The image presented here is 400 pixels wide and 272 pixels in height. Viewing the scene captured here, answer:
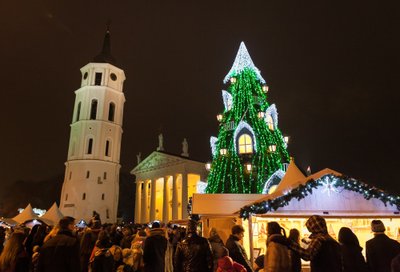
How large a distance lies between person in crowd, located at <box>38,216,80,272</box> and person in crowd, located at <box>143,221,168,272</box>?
2.08 metres

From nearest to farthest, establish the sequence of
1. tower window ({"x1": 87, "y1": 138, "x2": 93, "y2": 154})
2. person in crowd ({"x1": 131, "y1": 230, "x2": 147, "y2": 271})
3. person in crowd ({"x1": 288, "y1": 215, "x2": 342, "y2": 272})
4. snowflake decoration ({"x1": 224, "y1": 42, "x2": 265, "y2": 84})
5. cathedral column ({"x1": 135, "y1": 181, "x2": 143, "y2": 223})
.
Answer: person in crowd ({"x1": 288, "y1": 215, "x2": 342, "y2": 272}) → person in crowd ({"x1": 131, "y1": 230, "x2": 147, "y2": 271}) → snowflake decoration ({"x1": 224, "y1": 42, "x2": 265, "y2": 84}) → tower window ({"x1": 87, "y1": 138, "x2": 93, "y2": 154}) → cathedral column ({"x1": 135, "y1": 181, "x2": 143, "y2": 223})

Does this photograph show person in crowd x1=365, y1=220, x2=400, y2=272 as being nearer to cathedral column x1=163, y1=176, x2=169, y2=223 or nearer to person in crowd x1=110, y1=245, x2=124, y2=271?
person in crowd x1=110, y1=245, x2=124, y2=271

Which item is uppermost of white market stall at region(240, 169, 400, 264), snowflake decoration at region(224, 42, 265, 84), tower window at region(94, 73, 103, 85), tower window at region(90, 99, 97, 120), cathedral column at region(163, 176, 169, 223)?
tower window at region(94, 73, 103, 85)

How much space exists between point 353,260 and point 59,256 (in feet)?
16.0

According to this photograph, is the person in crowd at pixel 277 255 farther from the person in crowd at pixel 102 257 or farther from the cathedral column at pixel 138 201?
the cathedral column at pixel 138 201

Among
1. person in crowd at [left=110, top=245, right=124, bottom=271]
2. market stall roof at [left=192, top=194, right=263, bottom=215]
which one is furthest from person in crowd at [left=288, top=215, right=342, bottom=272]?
market stall roof at [left=192, top=194, right=263, bottom=215]

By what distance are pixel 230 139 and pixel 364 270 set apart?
72.7ft

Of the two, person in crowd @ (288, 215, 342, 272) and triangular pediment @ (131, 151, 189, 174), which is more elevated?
triangular pediment @ (131, 151, 189, 174)

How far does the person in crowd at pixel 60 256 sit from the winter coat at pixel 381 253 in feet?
16.4

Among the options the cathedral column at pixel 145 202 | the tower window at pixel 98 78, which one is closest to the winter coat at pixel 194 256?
the tower window at pixel 98 78

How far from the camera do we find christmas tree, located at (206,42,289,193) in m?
25.5

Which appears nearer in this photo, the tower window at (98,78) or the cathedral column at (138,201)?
the tower window at (98,78)

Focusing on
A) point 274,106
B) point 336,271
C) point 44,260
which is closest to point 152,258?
point 44,260

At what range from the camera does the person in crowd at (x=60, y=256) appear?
5223 mm
